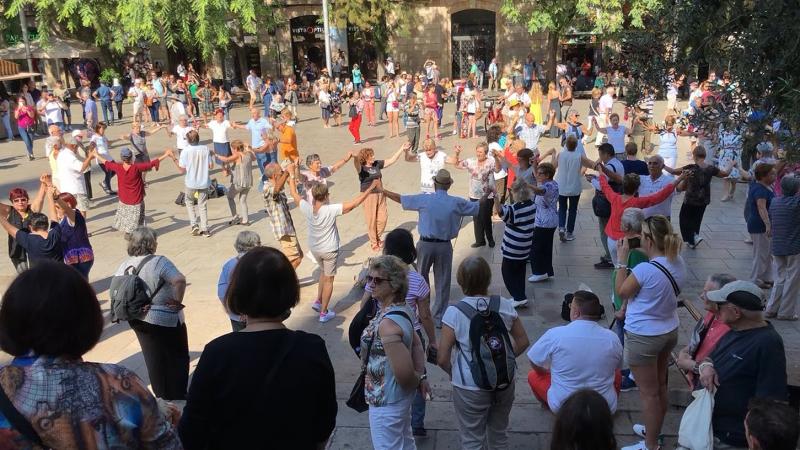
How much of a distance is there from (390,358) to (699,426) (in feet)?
5.55

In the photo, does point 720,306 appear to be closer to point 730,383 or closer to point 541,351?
point 730,383

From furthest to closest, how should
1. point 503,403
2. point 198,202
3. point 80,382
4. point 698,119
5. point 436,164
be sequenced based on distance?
1. point 198,202
2. point 436,164
3. point 698,119
4. point 503,403
5. point 80,382

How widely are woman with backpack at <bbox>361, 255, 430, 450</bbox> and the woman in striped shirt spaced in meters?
3.32

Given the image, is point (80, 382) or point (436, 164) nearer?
point (80, 382)

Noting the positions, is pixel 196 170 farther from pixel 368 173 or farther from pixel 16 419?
pixel 16 419

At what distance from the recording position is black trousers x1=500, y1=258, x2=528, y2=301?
23.7ft

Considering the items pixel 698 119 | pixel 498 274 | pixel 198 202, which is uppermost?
pixel 698 119

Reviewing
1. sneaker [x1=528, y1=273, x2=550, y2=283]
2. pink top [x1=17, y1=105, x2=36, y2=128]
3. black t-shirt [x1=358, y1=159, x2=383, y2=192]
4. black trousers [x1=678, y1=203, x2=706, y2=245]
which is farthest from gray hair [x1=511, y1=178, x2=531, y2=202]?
pink top [x1=17, y1=105, x2=36, y2=128]

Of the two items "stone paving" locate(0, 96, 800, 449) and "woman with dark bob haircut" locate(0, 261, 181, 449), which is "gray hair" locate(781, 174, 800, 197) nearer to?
"stone paving" locate(0, 96, 800, 449)

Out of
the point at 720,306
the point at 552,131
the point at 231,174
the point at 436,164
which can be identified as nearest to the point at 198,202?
the point at 231,174

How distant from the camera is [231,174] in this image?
10977 mm

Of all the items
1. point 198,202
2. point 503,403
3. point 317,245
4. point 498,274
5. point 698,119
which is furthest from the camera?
point 198,202

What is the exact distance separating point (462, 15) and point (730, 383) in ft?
108

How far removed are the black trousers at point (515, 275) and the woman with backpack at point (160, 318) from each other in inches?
138
